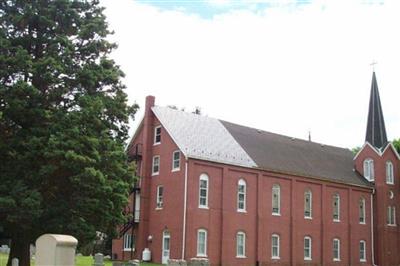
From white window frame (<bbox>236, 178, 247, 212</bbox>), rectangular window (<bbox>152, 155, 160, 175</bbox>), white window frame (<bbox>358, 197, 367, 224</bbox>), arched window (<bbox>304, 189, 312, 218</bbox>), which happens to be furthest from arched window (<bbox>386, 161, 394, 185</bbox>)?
rectangular window (<bbox>152, 155, 160, 175</bbox>)

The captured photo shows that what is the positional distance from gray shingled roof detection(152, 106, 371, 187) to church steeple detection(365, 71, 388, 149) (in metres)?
3.24

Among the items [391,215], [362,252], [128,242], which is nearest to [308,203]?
[362,252]

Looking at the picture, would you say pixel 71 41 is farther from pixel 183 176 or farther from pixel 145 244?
pixel 145 244

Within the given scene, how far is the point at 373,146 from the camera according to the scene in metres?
52.6

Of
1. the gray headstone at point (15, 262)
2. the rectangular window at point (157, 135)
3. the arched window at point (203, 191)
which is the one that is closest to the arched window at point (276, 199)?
the arched window at point (203, 191)

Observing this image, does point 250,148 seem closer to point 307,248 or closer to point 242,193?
point 242,193

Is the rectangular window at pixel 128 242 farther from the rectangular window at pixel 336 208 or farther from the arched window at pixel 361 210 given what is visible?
the arched window at pixel 361 210

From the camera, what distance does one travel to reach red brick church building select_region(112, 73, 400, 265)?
3909cm

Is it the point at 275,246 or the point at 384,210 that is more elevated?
the point at 384,210

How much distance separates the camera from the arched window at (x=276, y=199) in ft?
143

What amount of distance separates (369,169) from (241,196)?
17.3m

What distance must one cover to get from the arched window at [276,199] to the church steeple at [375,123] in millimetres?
13981

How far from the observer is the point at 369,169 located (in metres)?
52.7

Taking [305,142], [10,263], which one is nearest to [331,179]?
[305,142]
